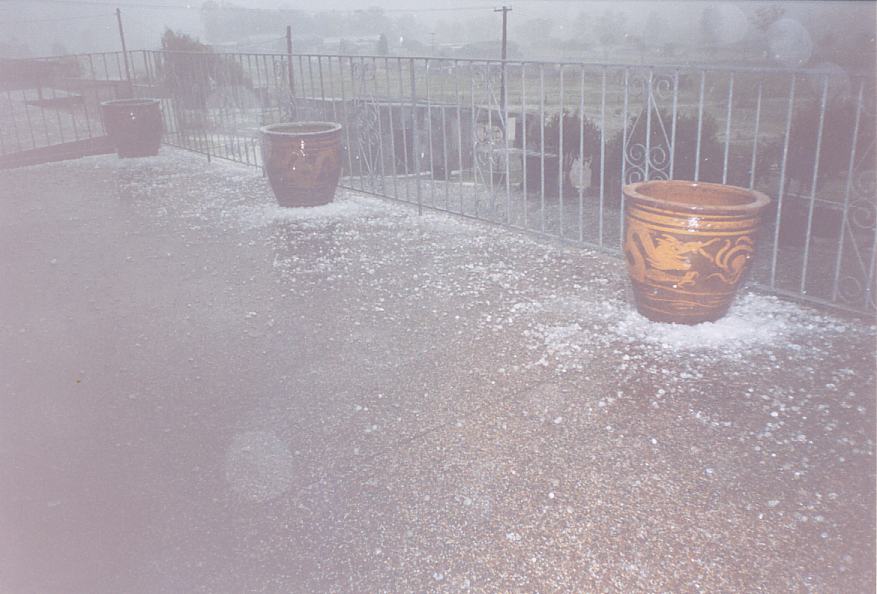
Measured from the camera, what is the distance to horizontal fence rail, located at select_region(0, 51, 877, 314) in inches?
158

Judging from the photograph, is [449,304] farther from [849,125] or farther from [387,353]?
[849,125]

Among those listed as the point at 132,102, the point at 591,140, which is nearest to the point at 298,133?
the point at 132,102

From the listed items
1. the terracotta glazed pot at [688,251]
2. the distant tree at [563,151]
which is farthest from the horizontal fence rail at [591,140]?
the terracotta glazed pot at [688,251]

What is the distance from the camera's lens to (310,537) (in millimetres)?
2260

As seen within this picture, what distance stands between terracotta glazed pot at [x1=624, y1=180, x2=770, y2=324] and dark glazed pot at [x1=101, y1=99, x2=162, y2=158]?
7.39 metres

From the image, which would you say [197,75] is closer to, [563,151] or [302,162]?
[302,162]

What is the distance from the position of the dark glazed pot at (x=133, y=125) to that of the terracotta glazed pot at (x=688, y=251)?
24.2 ft

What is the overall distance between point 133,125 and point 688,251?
7973mm

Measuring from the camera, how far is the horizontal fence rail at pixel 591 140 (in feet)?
13.2

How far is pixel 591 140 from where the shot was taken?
1010 centimetres

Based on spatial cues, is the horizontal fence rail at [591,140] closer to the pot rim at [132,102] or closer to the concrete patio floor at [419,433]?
the pot rim at [132,102]

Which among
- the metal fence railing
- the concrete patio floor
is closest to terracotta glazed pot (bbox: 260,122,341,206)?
the concrete patio floor

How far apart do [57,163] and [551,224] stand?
22.7ft

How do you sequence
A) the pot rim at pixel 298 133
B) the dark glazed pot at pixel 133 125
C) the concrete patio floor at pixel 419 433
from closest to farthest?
the concrete patio floor at pixel 419 433 → the pot rim at pixel 298 133 → the dark glazed pot at pixel 133 125
